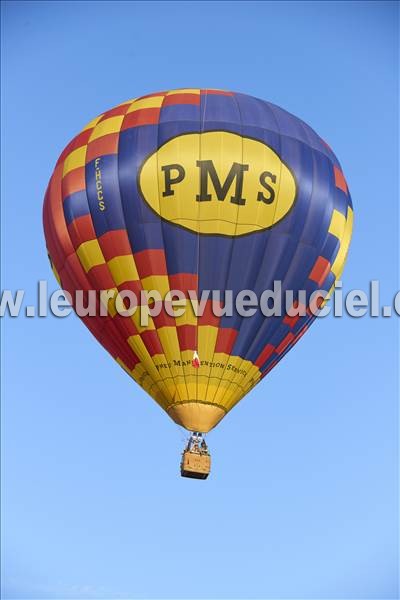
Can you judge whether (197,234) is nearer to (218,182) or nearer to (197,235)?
(197,235)

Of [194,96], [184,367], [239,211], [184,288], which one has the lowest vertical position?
[184,367]

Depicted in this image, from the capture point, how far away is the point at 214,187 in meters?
20.2

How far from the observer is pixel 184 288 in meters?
20.1

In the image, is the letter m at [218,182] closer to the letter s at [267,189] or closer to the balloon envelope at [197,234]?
the balloon envelope at [197,234]

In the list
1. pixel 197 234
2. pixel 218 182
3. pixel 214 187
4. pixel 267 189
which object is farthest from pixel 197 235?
pixel 267 189

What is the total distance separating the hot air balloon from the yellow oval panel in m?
0.02

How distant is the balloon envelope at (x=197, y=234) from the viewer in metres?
20.1

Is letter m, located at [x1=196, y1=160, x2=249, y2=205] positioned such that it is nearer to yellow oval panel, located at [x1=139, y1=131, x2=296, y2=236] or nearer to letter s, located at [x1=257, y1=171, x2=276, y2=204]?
yellow oval panel, located at [x1=139, y1=131, x2=296, y2=236]

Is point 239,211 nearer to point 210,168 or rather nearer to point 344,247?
point 210,168

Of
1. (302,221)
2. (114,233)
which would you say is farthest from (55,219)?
(302,221)

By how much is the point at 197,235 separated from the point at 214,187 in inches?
32.6

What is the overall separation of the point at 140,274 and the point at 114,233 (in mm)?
809

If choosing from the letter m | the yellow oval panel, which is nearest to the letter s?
the yellow oval panel

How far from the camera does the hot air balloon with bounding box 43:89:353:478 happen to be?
2014 centimetres
